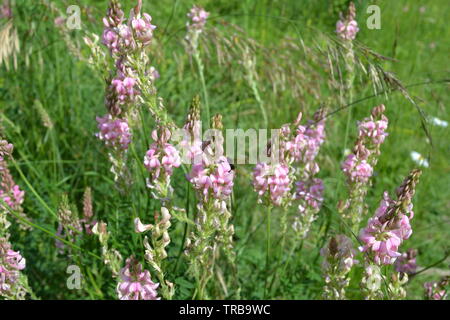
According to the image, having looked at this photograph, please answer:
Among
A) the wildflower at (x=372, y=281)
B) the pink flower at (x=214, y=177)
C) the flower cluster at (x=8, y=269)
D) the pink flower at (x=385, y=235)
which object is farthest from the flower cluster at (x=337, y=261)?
the flower cluster at (x=8, y=269)

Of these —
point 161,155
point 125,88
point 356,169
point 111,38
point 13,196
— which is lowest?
point 13,196

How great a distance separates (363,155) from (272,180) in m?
0.47

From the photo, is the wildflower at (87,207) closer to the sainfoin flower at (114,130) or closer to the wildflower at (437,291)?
the sainfoin flower at (114,130)

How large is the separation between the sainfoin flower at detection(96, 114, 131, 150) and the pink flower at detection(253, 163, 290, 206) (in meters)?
0.46

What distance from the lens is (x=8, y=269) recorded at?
1.53m

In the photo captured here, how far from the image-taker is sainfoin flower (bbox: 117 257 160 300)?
56.3 inches

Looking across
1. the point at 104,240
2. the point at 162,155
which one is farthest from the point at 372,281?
the point at 104,240

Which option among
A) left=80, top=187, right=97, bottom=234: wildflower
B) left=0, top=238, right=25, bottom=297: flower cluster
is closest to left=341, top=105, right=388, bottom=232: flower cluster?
left=80, top=187, right=97, bottom=234: wildflower

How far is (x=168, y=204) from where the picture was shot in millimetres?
1445

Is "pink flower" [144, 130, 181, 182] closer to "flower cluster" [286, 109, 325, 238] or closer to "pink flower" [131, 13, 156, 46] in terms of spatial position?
"pink flower" [131, 13, 156, 46]

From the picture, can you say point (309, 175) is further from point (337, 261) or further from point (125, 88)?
point (125, 88)

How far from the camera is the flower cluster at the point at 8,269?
59.0 inches

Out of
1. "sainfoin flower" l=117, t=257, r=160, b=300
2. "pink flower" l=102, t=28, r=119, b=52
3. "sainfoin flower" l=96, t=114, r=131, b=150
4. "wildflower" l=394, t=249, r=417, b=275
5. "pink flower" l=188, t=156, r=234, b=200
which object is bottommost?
"wildflower" l=394, t=249, r=417, b=275
